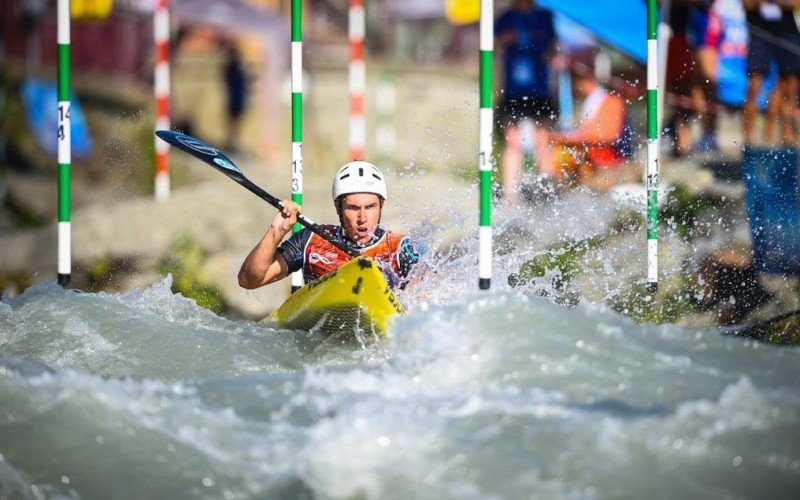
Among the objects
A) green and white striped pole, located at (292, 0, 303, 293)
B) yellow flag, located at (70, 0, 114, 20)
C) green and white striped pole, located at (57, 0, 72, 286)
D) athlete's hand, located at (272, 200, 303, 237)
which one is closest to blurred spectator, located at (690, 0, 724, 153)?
green and white striped pole, located at (292, 0, 303, 293)

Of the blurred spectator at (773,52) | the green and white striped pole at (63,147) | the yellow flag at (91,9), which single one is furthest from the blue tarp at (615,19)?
the yellow flag at (91,9)

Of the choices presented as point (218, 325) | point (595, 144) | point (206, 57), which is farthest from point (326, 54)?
point (218, 325)

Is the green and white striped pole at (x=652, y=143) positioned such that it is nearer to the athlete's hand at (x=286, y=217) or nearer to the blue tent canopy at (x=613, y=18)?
the athlete's hand at (x=286, y=217)

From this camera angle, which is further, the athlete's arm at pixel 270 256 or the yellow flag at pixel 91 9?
the yellow flag at pixel 91 9

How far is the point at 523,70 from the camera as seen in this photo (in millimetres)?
8797

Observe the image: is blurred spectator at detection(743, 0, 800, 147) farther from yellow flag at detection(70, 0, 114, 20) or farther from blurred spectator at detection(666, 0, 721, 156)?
yellow flag at detection(70, 0, 114, 20)

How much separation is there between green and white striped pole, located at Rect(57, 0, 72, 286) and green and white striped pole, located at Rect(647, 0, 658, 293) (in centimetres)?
326

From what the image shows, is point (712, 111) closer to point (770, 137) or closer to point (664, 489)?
point (770, 137)

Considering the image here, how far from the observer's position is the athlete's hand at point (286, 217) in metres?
5.50

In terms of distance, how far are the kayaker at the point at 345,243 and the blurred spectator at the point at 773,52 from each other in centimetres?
323

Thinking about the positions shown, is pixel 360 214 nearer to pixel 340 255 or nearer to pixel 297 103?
pixel 340 255

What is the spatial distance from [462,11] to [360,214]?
269 inches

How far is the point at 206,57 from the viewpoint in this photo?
13.0m

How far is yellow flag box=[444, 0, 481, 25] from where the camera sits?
12.0 m
